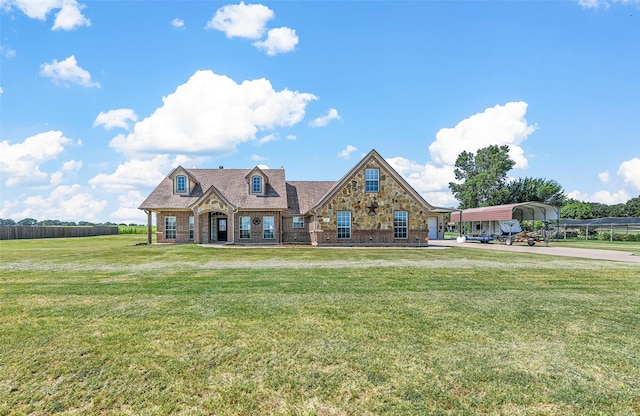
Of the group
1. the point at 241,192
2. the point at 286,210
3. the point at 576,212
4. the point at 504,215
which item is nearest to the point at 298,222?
the point at 286,210

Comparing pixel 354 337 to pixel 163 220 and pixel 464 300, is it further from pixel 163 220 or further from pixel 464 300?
pixel 163 220

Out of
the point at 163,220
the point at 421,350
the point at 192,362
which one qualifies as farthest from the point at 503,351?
the point at 163,220

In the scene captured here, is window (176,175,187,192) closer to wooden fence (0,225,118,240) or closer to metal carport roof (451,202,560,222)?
metal carport roof (451,202,560,222)

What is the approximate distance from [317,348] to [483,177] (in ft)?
203

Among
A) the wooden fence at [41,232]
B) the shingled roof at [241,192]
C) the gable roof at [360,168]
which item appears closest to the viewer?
the gable roof at [360,168]

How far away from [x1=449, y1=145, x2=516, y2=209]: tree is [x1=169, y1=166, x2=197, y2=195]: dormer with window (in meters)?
47.7

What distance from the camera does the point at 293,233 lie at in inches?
1169

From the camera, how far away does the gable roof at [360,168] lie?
2683cm

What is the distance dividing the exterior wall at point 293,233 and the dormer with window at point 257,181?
299 cm

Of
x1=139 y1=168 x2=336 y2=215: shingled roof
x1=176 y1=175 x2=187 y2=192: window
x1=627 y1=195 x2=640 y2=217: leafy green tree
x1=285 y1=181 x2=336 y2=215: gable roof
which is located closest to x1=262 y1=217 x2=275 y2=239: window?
x1=139 y1=168 x2=336 y2=215: shingled roof

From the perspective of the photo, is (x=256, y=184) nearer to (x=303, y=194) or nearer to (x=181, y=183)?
(x=303, y=194)

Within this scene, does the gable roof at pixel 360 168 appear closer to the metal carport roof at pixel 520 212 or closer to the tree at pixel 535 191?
the metal carport roof at pixel 520 212

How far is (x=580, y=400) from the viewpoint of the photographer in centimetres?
371

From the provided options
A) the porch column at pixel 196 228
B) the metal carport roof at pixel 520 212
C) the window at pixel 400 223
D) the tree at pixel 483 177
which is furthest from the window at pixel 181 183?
the tree at pixel 483 177
